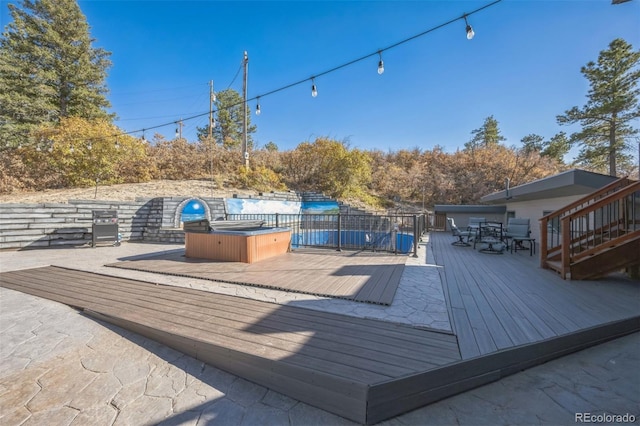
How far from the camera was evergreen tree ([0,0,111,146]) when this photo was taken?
39.0 ft

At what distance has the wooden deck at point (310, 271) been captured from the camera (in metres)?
3.29

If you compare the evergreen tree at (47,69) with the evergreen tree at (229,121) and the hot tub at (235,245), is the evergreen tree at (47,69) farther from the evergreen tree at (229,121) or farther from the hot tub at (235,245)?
the hot tub at (235,245)

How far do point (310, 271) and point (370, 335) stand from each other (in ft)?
7.32

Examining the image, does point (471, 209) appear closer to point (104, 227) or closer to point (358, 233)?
point (358, 233)

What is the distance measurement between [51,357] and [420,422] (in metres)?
2.91

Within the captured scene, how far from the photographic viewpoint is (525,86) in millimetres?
8445

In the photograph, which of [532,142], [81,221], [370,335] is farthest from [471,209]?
[81,221]

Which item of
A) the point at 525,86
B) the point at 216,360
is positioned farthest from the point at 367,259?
the point at 525,86

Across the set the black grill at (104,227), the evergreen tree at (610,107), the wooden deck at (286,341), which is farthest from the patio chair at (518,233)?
the evergreen tree at (610,107)

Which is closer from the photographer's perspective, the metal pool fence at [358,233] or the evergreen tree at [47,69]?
the metal pool fence at [358,233]

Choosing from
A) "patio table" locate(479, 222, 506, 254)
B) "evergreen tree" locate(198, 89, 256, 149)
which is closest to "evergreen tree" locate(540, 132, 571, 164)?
"patio table" locate(479, 222, 506, 254)

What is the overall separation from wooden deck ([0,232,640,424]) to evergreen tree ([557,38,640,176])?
15.0 m

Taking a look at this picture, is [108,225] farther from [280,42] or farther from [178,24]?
[280,42]
